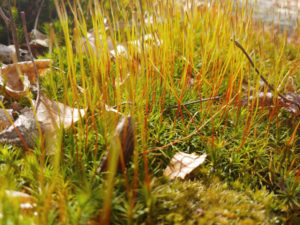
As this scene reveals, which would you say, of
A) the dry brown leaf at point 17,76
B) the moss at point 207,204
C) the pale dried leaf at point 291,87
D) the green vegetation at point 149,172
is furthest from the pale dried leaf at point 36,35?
the pale dried leaf at point 291,87

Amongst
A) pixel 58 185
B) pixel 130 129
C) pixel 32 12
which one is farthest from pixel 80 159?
pixel 32 12

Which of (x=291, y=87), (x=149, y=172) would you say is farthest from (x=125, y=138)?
(x=291, y=87)

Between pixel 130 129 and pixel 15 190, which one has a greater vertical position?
pixel 130 129

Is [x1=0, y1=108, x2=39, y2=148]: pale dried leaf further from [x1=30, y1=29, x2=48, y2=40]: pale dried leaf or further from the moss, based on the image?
[x1=30, y1=29, x2=48, y2=40]: pale dried leaf

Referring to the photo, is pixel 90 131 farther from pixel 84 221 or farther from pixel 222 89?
pixel 222 89

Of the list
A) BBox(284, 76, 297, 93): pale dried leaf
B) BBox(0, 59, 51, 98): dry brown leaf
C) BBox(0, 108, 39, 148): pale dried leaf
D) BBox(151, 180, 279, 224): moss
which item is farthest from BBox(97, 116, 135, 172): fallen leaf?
BBox(284, 76, 297, 93): pale dried leaf

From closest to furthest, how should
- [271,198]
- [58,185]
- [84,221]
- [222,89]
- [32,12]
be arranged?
[84,221] → [58,185] → [271,198] → [222,89] → [32,12]

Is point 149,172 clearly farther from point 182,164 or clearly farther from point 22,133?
point 22,133
